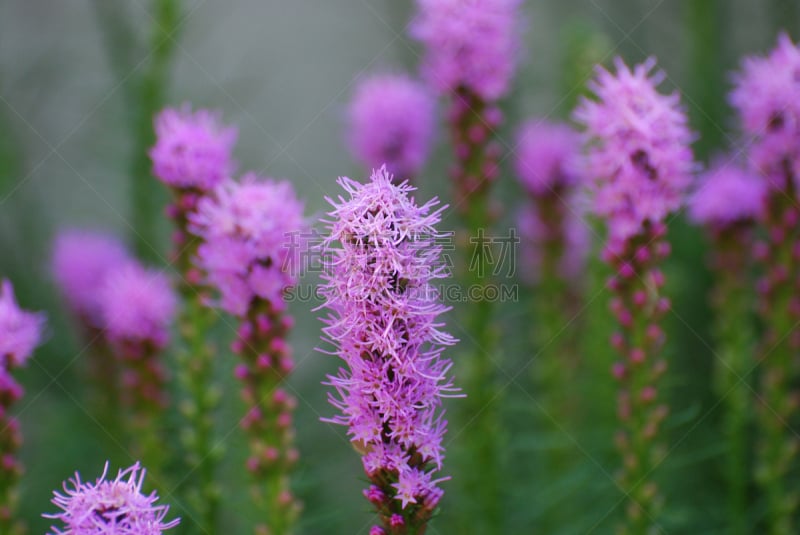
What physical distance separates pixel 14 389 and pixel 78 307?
836mm

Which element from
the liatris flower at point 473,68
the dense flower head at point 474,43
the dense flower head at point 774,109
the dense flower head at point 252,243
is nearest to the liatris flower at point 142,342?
the dense flower head at point 252,243

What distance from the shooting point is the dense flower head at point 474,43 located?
205 centimetres

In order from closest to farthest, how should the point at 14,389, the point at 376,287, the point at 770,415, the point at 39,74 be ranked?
the point at 376,287 → the point at 14,389 → the point at 770,415 → the point at 39,74

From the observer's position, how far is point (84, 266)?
7.84 feet

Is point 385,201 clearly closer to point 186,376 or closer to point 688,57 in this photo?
point 186,376

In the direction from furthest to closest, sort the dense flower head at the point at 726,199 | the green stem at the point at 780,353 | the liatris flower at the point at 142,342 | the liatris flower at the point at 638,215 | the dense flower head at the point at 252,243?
the dense flower head at the point at 726,199 < the liatris flower at the point at 142,342 < the green stem at the point at 780,353 < the liatris flower at the point at 638,215 < the dense flower head at the point at 252,243

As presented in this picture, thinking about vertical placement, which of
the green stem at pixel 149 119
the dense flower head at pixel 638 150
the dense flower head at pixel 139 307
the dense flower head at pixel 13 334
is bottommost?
the dense flower head at pixel 13 334

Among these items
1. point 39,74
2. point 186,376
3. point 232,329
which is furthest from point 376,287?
point 39,74

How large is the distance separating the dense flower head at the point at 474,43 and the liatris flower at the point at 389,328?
1.10 m

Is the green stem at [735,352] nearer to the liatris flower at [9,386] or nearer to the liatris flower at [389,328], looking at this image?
the liatris flower at [389,328]

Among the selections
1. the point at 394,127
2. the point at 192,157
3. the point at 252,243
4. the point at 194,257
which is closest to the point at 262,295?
the point at 252,243

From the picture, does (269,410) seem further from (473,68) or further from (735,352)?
(735,352)

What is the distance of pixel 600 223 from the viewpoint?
2141 mm

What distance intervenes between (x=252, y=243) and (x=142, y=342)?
25.5 inches
